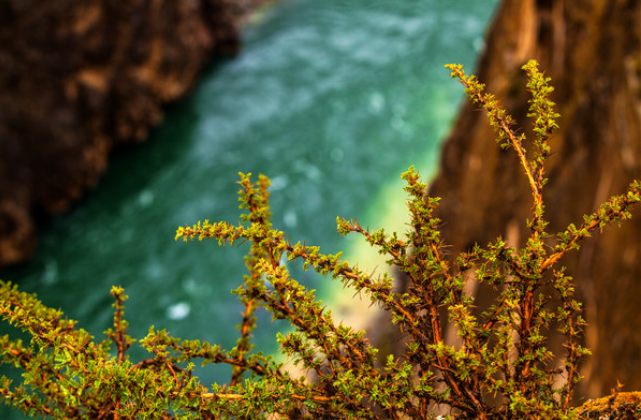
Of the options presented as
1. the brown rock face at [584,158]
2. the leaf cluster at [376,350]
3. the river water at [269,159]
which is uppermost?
the river water at [269,159]

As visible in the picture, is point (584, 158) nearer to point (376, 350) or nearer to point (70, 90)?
point (376, 350)

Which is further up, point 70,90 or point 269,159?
point 70,90

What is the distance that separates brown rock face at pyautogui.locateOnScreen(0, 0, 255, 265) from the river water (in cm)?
54

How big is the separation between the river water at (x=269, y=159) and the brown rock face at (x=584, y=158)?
13.3 feet

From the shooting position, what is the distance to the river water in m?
10.8

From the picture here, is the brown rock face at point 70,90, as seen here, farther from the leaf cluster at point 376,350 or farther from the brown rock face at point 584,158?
the leaf cluster at point 376,350

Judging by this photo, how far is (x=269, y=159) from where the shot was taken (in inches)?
528

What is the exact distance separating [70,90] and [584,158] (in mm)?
10620

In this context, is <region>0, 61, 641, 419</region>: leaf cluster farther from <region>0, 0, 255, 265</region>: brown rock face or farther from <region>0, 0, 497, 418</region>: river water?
<region>0, 0, 255, 265</region>: brown rock face

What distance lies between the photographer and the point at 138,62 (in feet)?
46.2

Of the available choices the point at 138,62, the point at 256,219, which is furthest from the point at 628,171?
the point at 138,62

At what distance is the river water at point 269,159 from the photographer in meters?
10.8

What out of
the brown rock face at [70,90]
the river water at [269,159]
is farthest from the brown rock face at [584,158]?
the brown rock face at [70,90]

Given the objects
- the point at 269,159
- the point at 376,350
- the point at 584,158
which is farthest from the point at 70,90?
the point at 376,350
